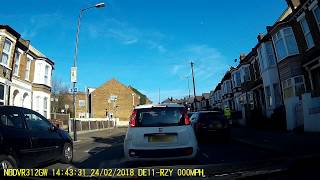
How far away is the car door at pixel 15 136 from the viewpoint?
7918 millimetres

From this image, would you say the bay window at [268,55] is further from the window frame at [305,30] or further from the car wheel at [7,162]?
the car wheel at [7,162]

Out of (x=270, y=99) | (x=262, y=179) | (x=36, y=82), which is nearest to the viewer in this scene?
(x=262, y=179)

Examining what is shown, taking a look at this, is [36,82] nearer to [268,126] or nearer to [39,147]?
[268,126]

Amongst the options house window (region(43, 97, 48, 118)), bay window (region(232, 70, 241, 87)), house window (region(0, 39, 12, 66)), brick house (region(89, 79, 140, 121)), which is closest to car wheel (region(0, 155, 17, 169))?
house window (region(0, 39, 12, 66))

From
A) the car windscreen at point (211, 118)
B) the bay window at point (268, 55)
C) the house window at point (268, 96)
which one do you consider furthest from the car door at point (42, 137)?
the house window at point (268, 96)

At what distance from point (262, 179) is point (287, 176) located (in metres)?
0.20

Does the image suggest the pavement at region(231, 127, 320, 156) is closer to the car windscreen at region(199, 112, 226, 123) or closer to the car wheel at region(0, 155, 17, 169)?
the car windscreen at region(199, 112, 226, 123)

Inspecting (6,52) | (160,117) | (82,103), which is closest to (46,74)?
(6,52)

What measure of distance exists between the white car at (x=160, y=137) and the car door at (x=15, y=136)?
221 cm

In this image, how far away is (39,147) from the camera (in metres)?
9.24

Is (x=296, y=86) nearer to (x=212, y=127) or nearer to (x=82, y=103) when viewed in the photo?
(x=212, y=127)

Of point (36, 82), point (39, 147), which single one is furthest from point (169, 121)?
point (36, 82)

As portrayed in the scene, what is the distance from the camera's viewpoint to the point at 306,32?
2302 centimetres

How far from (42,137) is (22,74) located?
23.2 metres
